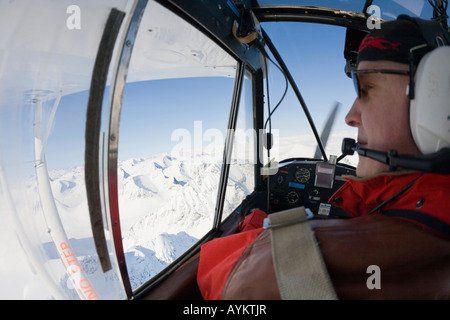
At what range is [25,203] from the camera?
698 millimetres

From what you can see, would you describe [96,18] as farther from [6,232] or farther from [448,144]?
[448,144]

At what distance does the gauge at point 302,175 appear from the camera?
2.68 meters

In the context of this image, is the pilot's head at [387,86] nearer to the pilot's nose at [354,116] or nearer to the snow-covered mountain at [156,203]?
the pilot's nose at [354,116]

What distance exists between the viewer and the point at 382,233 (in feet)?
1.95

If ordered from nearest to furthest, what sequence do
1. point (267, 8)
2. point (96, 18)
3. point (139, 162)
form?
point (96, 18)
point (139, 162)
point (267, 8)

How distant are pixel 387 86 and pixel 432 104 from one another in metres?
0.18

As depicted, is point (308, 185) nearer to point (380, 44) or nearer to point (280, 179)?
point (280, 179)

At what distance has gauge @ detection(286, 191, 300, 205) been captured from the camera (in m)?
2.72

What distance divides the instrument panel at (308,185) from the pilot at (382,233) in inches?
68.2

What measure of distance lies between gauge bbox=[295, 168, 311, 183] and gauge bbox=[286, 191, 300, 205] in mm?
180
